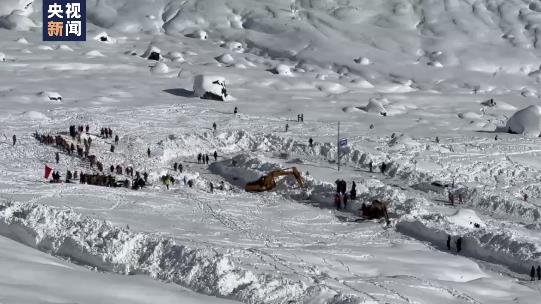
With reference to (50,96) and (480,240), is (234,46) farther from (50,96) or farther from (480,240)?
(480,240)

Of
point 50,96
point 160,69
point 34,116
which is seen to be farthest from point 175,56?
point 34,116

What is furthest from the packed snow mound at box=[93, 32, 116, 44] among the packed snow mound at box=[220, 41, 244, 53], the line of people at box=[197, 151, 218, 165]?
Answer: the line of people at box=[197, 151, 218, 165]

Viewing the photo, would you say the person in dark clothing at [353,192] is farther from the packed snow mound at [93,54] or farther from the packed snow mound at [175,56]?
the packed snow mound at [175,56]

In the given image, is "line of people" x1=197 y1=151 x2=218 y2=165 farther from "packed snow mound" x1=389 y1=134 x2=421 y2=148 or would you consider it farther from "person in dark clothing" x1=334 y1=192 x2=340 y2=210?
"packed snow mound" x1=389 y1=134 x2=421 y2=148

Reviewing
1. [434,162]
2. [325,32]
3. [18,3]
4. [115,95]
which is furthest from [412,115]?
[18,3]

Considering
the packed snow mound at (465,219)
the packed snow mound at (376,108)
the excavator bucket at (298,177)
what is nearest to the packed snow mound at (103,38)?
the packed snow mound at (376,108)
